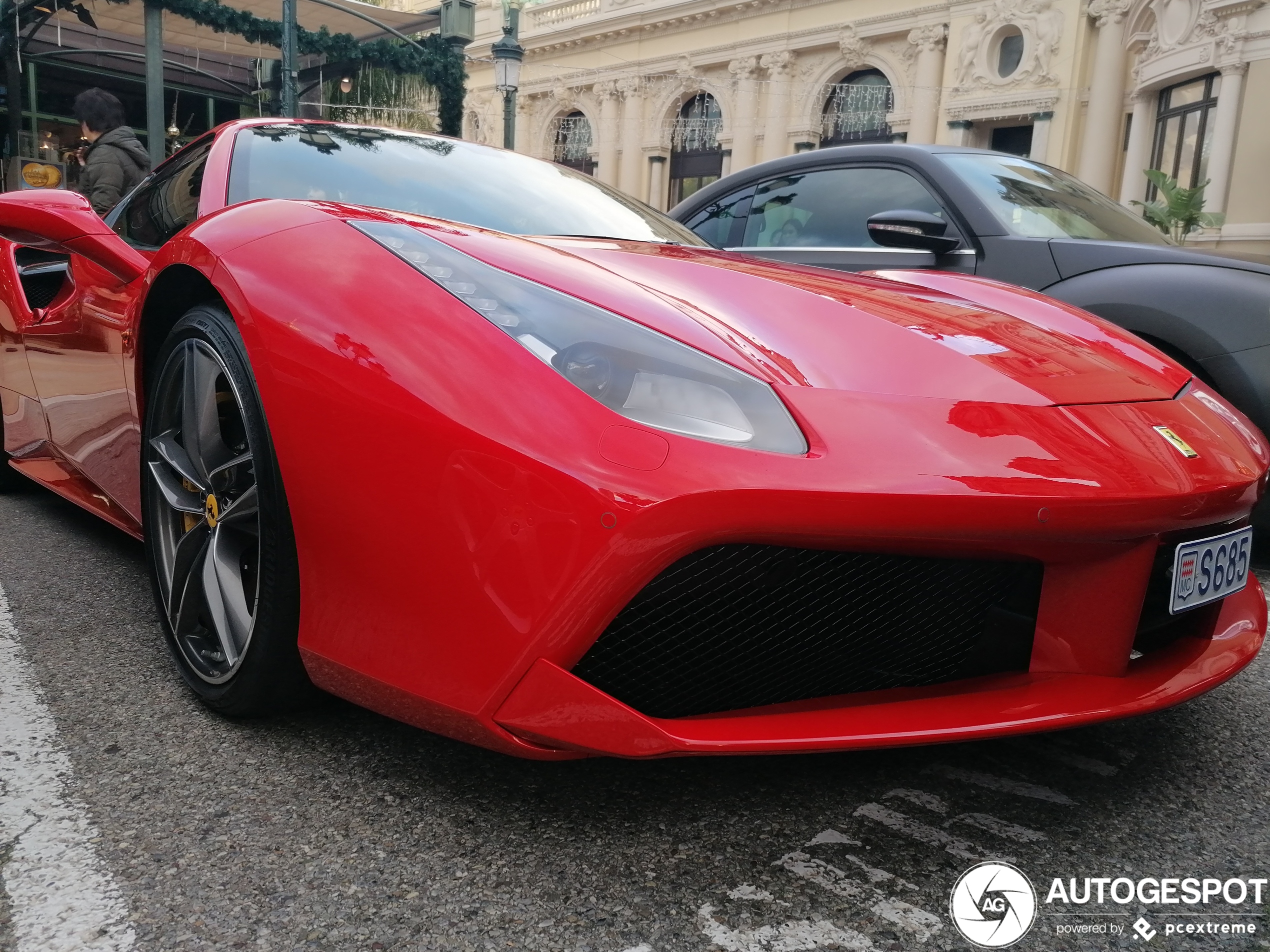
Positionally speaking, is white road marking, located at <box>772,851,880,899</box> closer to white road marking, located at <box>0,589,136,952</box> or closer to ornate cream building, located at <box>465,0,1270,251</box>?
→ white road marking, located at <box>0,589,136,952</box>

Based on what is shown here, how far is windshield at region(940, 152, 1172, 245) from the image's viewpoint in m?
3.77

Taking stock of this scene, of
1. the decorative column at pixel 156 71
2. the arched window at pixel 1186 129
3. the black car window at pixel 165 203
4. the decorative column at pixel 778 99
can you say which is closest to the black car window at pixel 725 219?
the black car window at pixel 165 203

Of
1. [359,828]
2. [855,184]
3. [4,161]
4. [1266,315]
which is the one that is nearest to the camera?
[359,828]

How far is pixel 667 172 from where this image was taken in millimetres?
26844

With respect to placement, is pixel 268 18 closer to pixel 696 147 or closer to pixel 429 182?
pixel 429 182

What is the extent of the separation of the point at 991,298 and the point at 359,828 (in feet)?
5.22

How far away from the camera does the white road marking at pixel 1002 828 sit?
147 centimetres

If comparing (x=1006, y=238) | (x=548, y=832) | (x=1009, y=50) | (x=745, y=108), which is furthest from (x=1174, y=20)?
(x=548, y=832)

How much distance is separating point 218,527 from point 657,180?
26.3 m

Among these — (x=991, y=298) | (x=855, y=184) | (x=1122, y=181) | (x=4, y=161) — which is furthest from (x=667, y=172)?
(x=991, y=298)

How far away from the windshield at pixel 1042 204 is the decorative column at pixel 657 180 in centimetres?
2301

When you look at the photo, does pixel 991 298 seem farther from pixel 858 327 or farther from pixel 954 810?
pixel 954 810

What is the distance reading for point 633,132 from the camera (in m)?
27.1

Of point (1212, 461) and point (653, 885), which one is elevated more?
point (1212, 461)
